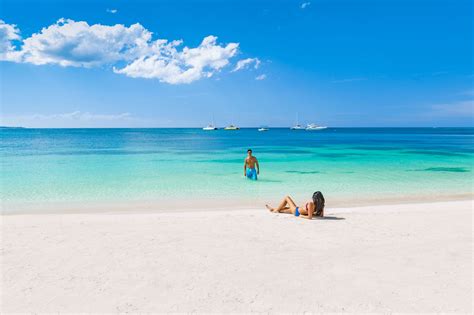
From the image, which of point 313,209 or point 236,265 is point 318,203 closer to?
point 313,209

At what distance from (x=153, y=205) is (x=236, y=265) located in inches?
327

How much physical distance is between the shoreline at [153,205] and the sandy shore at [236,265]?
321 cm

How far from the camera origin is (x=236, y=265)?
6449 millimetres

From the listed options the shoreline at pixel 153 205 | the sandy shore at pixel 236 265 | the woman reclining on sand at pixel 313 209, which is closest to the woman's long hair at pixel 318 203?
the woman reclining on sand at pixel 313 209

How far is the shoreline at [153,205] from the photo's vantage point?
1305cm

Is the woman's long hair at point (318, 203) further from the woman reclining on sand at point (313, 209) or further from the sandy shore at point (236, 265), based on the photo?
the sandy shore at point (236, 265)

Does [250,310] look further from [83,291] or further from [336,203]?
[336,203]

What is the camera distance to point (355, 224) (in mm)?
9602

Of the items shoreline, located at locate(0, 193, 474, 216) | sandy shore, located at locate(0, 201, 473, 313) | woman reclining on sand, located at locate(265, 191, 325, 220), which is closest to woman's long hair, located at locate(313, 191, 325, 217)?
woman reclining on sand, located at locate(265, 191, 325, 220)

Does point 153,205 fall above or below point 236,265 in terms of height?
below

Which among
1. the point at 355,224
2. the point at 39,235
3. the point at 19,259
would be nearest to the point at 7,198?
the point at 39,235

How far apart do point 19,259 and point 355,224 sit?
26.8 ft

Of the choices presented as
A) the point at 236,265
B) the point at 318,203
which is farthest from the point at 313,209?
the point at 236,265

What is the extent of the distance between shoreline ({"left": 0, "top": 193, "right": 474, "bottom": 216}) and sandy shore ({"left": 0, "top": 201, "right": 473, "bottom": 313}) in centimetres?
321
